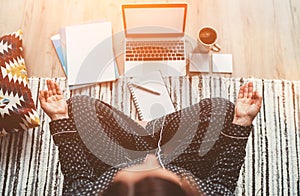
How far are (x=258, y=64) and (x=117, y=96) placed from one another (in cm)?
58

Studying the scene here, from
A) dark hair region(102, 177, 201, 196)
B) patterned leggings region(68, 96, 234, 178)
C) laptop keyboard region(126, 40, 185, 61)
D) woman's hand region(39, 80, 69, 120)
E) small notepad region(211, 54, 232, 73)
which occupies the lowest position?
dark hair region(102, 177, 201, 196)

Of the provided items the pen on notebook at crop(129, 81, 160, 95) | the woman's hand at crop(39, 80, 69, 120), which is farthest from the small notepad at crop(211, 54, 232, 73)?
the woman's hand at crop(39, 80, 69, 120)

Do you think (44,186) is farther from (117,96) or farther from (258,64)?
(258,64)

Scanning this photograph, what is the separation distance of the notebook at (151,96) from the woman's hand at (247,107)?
33 cm

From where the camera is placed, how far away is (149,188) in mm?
954

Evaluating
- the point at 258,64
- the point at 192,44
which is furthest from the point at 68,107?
the point at 258,64

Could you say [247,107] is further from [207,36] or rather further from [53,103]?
[53,103]

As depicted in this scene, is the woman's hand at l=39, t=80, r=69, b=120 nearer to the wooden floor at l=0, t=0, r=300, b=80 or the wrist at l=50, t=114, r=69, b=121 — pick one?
the wrist at l=50, t=114, r=69, b=121

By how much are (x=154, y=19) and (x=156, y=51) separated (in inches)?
5.0

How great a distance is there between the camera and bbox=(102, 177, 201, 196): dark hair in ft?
3.11

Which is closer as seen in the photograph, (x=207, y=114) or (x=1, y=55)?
(x=207, y=114)

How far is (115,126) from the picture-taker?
1.33m

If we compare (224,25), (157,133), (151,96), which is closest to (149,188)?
(157,133)

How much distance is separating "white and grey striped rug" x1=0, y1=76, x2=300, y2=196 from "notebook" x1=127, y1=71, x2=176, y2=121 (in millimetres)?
35
